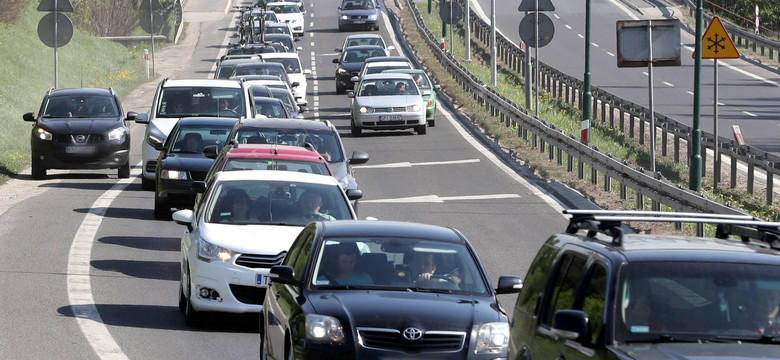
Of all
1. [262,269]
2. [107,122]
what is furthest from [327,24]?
[262,269]

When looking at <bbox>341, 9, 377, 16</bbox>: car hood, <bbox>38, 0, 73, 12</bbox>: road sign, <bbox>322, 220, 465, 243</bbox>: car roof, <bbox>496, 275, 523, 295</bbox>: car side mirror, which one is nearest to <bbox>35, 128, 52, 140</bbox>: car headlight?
<bbox>38, 0, 73, 12</bbox>: road sign

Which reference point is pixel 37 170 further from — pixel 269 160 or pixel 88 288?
pixel 88 288

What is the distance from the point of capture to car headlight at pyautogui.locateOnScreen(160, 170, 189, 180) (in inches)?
809

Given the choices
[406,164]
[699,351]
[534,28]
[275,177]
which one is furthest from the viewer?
[534,28]

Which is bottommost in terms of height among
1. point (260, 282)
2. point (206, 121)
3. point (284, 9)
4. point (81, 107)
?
point (260, 282)

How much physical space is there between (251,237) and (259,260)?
1.09 feet

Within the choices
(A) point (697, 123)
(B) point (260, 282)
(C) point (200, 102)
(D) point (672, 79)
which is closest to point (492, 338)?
(B) point (260, 282)

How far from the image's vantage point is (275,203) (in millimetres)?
13789

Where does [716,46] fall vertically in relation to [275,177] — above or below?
above

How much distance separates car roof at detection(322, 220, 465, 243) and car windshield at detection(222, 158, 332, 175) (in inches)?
223

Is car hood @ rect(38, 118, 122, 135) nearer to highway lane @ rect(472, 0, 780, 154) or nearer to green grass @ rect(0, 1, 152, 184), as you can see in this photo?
green grass @ rect(0, 1, 152, 184)

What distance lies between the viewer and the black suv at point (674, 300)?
6.78 m

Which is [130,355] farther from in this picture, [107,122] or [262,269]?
[107,122]

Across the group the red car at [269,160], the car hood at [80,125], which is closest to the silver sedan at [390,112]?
the car hood at [80,125]
